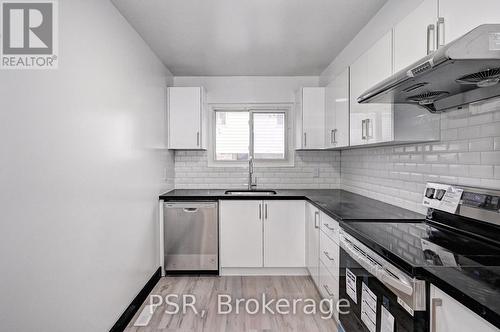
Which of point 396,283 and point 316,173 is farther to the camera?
point 316,173

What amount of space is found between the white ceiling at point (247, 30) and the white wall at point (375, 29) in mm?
58

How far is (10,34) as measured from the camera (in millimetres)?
1396

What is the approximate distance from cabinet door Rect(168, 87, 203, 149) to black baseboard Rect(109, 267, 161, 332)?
1564mm

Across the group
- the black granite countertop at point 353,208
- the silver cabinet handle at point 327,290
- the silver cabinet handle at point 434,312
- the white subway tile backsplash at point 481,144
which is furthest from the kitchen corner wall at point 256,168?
the silver cabinet handle at point 434,312

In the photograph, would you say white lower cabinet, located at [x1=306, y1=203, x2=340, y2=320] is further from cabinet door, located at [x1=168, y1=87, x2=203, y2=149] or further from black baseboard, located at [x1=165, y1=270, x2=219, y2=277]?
cabinet door, located at [x1=168, y1=87, x2=203, y2=149]

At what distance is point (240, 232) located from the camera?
339cm

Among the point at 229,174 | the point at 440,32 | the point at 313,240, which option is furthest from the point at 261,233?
the point at 440,32

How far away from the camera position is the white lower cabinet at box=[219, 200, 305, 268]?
3.38 meters

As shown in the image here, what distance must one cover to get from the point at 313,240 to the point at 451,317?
2065 millimetres

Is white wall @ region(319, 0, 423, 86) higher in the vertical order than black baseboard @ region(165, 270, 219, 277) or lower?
higher

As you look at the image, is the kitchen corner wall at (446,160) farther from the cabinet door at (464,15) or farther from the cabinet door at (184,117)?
the cabinet door at (184,117)

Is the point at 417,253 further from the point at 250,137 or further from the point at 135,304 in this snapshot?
the point at 250,137

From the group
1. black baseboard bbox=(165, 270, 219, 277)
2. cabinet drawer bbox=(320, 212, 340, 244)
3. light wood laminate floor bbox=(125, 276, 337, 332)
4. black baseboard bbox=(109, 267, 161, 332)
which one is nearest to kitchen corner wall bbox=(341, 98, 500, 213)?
cabinet drawer bbox=(320, 212, 340, 244)

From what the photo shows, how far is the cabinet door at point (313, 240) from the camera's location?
286cm
